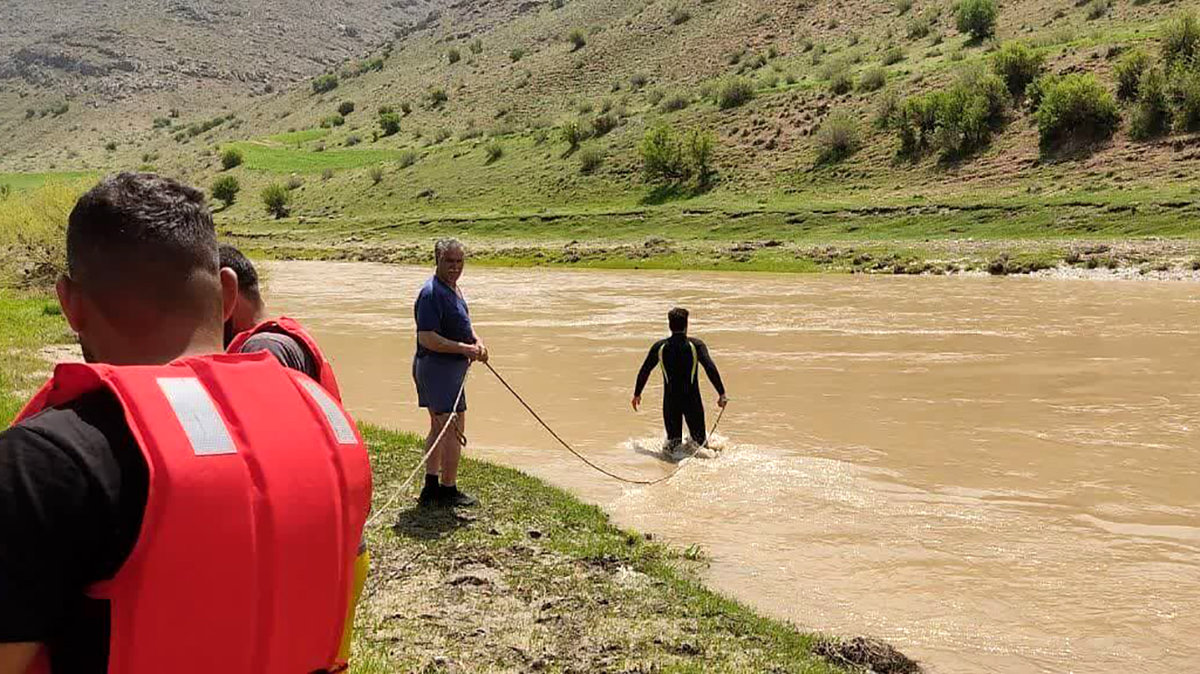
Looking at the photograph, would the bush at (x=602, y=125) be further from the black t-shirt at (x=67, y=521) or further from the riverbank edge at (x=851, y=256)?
the black t-shirt at (x=67, y=521)

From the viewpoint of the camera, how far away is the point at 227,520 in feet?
5.64

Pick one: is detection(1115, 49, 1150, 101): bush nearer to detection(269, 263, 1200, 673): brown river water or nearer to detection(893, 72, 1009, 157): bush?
detection(893, 72, 1009, 157): bush

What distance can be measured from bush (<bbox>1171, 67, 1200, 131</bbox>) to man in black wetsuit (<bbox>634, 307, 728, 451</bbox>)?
39334 mm

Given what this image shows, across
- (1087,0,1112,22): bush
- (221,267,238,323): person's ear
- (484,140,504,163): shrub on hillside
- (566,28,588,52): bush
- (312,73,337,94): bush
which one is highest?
(312,73,337,94): bush

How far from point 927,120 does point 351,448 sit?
174 ft

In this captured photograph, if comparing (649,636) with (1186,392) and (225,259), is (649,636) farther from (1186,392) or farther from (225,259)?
(1186,392)

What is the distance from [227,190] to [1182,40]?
71359 millimetres

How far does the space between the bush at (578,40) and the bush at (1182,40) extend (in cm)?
5989

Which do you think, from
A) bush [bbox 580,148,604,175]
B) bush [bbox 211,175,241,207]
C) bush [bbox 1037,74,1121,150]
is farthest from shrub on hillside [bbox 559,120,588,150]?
bush [bbox 211,175,241,207]

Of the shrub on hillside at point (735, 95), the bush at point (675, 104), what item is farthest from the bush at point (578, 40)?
the shrub on hillside at point (735, 95)

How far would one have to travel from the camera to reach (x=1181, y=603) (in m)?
7.66

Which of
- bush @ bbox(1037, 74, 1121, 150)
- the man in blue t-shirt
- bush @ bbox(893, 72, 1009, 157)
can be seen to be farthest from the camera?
bush @ bbox(893, 72, 1009, 157)

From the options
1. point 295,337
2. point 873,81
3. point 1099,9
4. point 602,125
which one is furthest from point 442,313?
point 1099,9

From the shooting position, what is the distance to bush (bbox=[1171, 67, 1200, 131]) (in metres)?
42.8
